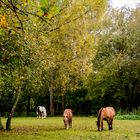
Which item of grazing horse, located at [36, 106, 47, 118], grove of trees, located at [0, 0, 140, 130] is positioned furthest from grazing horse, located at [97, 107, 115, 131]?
grazing horse, located at [36, 106, 47, 118]

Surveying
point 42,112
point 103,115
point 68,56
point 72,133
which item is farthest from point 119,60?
point 72,133

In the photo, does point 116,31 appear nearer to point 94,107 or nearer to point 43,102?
point 94,107

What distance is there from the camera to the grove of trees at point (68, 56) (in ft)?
47.7

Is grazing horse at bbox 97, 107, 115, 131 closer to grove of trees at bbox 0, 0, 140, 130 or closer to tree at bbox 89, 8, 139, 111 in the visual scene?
grove of trees at bbox 0, 0, 140, 130

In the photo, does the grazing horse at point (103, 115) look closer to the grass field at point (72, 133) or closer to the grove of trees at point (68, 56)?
the grass field at point (72, 133)

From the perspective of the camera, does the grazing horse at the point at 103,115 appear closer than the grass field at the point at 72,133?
No

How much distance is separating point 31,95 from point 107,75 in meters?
17.5

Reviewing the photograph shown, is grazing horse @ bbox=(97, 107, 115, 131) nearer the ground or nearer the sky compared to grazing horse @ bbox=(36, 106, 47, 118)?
nearer the ground

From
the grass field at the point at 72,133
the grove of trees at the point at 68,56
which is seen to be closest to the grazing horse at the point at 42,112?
the grove of trees at the point at 68,56

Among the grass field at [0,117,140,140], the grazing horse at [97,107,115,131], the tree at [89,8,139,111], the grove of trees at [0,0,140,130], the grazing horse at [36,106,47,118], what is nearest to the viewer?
the grove of trees at [0,0,140,130]

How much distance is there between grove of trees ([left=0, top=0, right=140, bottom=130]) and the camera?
14547 mm

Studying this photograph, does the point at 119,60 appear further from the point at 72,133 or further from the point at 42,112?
the point at 72,133

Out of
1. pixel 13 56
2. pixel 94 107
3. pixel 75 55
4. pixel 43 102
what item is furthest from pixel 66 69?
pixel 43 102

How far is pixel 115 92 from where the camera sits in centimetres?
5225
